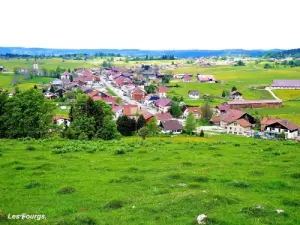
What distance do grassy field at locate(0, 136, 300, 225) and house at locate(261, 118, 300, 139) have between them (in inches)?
1818

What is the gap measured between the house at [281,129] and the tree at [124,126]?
28266 millimetres

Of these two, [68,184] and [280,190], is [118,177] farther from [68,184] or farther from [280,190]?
[280,190]

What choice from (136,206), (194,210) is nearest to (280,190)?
(194,210)

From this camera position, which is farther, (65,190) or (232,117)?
(232,117)

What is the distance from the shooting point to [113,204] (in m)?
15.2

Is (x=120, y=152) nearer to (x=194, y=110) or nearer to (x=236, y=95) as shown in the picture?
(x=194, y=110)

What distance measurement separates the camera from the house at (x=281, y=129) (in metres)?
72.6

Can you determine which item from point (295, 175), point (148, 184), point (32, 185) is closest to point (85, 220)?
point (148, 184)

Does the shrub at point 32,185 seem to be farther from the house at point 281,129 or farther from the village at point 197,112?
the house at point 281,129

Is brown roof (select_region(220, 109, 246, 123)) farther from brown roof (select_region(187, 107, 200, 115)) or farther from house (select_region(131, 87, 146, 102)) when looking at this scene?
house (select_region(131, 87, 146, 102))

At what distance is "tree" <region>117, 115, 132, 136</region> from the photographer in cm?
6431

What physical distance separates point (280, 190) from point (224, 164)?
6.09 m

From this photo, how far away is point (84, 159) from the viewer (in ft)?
82.8

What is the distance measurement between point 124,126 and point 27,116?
24.1m
